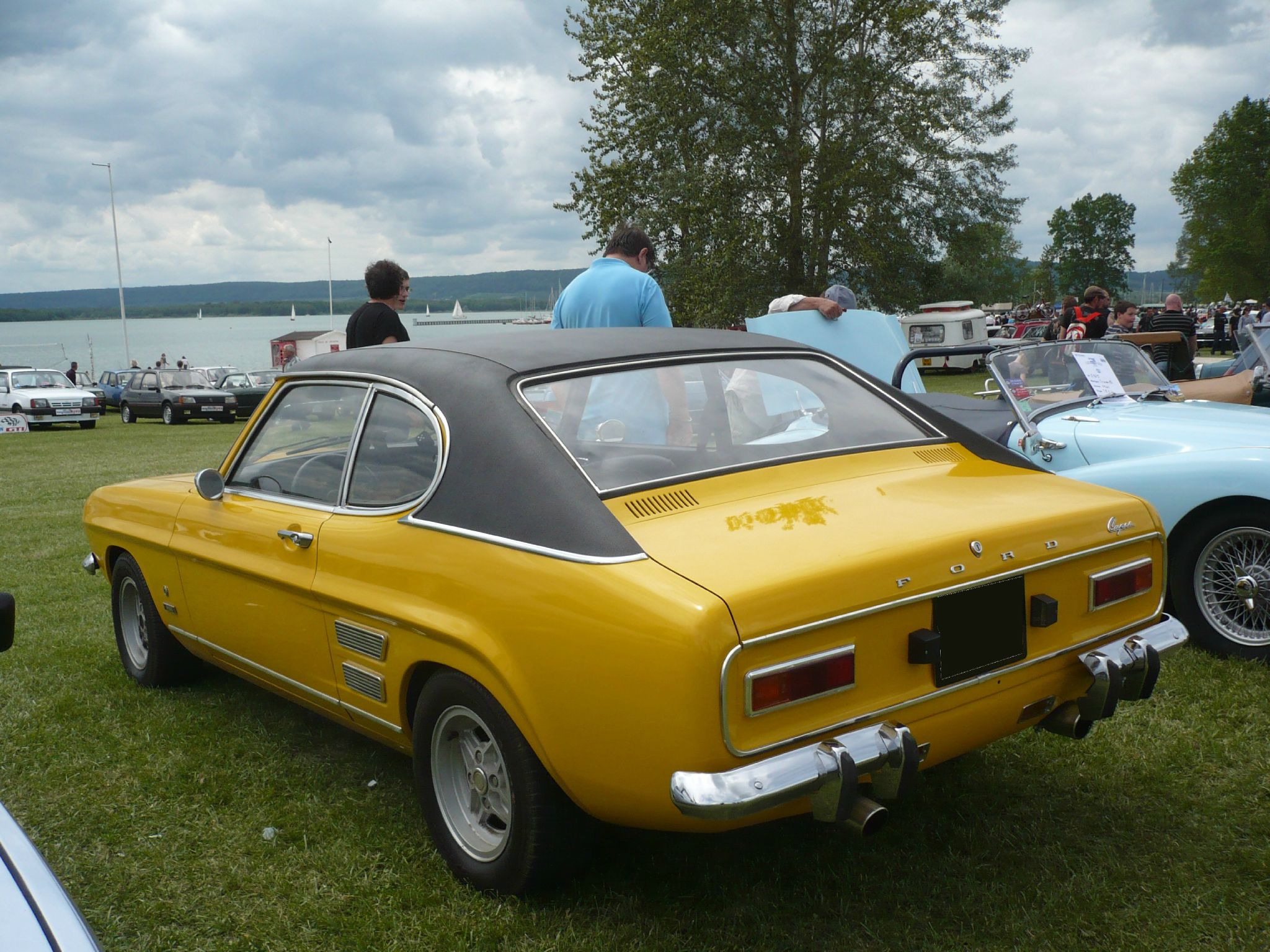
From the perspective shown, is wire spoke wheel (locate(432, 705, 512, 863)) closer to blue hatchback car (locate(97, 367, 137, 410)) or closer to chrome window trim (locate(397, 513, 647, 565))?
chrome window trim (locate(397, 513, 647, 565))

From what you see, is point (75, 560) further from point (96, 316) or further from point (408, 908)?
point (96, 316)

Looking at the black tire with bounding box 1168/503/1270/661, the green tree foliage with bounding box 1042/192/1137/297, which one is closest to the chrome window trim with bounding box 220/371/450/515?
the black tire with bounding box 1168/503/1270/661

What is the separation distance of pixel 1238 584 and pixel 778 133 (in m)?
24.2

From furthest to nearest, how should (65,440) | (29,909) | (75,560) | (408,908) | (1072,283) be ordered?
(1072,283) → (65,440) → (75,560) → (408,908) → (29,909)

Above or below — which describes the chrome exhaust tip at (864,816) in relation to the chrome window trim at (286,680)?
above

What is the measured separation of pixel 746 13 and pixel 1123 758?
25430 mm

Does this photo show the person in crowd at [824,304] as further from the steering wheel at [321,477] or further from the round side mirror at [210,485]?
the round side mirror at [210,485]

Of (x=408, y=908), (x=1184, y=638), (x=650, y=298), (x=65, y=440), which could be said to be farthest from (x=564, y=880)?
(x=65, y=440)

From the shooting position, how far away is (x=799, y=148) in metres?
26.5

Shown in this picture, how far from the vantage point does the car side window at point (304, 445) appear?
3527 mm

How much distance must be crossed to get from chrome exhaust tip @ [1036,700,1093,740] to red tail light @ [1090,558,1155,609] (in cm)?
31

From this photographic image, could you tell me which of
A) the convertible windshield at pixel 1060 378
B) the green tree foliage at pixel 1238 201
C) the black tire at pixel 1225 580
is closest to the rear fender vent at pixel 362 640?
the black tire at pixel 1225 580

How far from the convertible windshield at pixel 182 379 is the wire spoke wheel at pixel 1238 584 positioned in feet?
92.0

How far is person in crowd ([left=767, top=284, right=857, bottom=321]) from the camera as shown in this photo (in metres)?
6.29
